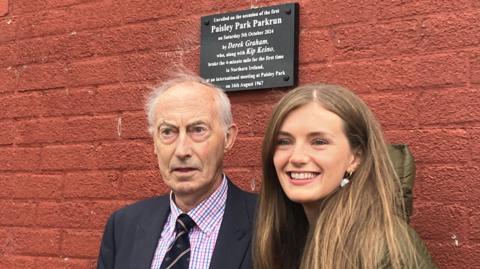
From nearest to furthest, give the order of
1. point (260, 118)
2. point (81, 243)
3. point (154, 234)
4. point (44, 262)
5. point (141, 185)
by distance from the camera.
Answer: point (154, 234) → point (260, 118) → point (141, 185) → point (81, 243) → point (44, 262)

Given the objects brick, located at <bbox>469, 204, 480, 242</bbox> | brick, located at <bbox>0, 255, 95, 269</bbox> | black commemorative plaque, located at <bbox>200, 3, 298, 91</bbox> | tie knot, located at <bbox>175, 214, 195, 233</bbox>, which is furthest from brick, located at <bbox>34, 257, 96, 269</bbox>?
brick, located at <bbox>469, 204, 480, 242</bbox>

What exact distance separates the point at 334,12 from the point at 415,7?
36 cm

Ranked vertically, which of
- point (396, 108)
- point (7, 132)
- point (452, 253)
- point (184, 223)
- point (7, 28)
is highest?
point (7, 28)

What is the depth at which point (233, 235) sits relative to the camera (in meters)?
2.36

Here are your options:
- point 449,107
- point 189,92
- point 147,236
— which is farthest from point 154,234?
point 449,107

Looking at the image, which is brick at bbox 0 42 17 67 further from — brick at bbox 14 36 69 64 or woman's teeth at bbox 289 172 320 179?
woman's teeth at bbox 289 172 320 179

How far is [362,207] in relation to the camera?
1.97 m

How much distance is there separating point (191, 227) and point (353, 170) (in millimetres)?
692

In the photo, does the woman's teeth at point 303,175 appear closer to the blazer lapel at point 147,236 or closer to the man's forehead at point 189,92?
the man's forehead at point 189,92

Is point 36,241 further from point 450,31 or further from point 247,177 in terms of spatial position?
point 450,31

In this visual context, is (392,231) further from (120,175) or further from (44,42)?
(44,42)

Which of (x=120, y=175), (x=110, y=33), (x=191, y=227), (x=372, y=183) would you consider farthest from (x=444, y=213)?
(x=110, y=33)

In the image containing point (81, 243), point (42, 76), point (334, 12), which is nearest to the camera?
point (334, 12)

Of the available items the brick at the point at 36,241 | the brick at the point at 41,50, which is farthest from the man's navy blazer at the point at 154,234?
the brick at the point at 41,50
